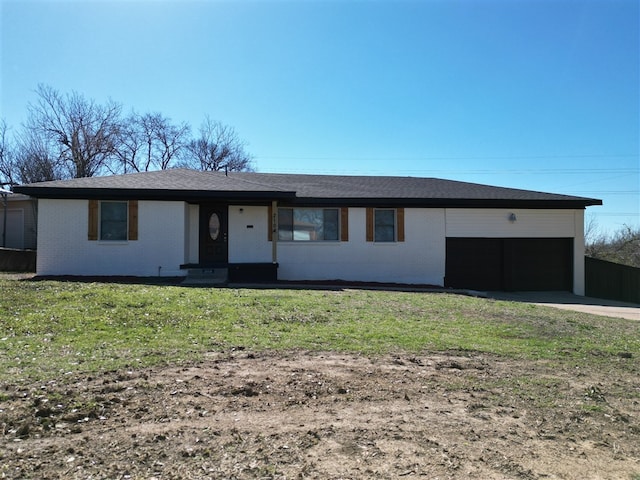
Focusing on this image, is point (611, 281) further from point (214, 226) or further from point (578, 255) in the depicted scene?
point (214, 226)

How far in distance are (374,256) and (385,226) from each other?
3.77 feet

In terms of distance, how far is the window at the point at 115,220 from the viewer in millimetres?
13914

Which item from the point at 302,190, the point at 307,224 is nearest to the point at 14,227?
the point at 302,190

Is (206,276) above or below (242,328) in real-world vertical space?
above

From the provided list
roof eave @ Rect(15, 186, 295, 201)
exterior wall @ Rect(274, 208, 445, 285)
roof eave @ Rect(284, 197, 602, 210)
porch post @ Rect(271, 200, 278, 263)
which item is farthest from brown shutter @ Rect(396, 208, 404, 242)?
porch post @ Rect(271, 200, 278, 263)

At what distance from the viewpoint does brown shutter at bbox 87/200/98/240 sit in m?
13.8

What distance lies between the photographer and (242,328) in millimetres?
6938

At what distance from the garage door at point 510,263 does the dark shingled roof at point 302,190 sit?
4.66 ft

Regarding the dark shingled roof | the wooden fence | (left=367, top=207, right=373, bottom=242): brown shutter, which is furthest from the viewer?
the wooden fence

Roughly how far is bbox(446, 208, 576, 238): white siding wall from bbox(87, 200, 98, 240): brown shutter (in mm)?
11544

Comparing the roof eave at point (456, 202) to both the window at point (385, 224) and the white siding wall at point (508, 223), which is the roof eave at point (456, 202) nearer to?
the white siding wall at point (508, 223)

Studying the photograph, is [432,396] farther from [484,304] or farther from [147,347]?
[484,304]

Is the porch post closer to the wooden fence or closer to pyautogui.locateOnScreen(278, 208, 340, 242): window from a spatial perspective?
pyautogui.locateOnScreen(278, 208, 340, 242): window

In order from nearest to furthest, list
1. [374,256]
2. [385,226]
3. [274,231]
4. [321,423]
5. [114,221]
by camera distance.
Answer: [321,423] < [114,221] < [274,231] < [374,256] < [385,226]
